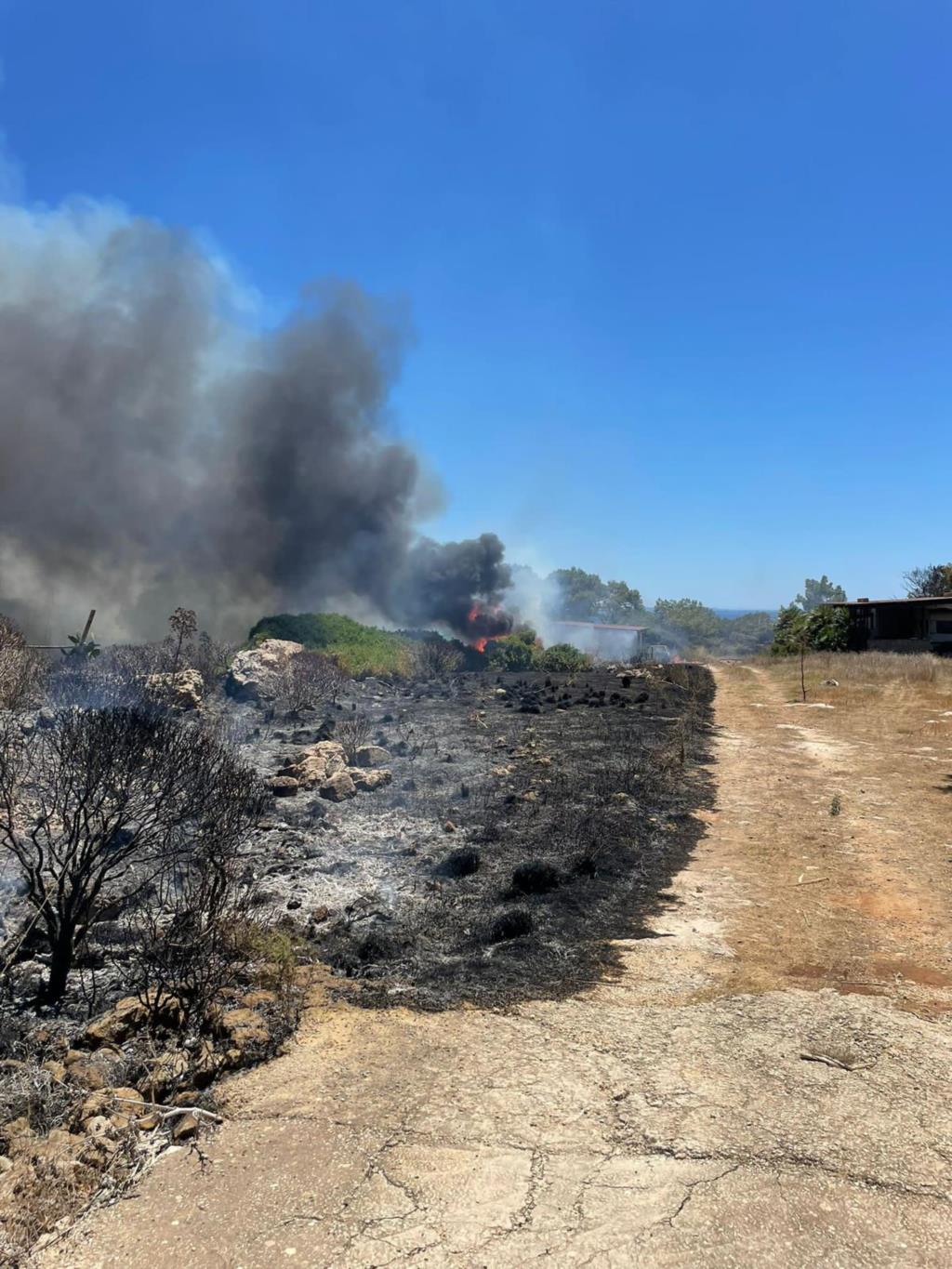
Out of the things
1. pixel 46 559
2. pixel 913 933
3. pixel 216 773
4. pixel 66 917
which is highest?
pixel 46 559

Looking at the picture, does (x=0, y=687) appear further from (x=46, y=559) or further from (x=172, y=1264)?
(x=46, y=559)

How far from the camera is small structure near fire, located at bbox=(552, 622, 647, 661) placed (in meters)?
47.8

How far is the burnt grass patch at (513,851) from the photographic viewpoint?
650cm

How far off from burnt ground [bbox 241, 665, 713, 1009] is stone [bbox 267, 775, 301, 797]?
187 millimetres

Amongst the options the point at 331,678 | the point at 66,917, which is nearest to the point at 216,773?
the point at 66,917

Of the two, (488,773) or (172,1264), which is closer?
(172,1264)

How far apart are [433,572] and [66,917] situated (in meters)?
31.2

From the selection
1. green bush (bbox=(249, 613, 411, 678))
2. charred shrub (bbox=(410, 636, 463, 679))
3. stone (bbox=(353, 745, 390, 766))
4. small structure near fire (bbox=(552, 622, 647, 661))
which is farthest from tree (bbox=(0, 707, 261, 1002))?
small structure near fire (bbox=(552, 622, 647, 661))

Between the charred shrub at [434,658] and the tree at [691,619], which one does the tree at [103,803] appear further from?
the tree at [691,619]

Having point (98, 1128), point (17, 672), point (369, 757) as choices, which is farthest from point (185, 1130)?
point (17, 672)

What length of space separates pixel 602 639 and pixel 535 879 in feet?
140

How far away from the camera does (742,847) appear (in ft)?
32.7

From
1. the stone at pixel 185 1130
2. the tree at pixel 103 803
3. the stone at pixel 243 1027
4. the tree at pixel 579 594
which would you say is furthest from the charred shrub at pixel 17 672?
the tree at pixel 579 594

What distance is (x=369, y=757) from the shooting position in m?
13.8
